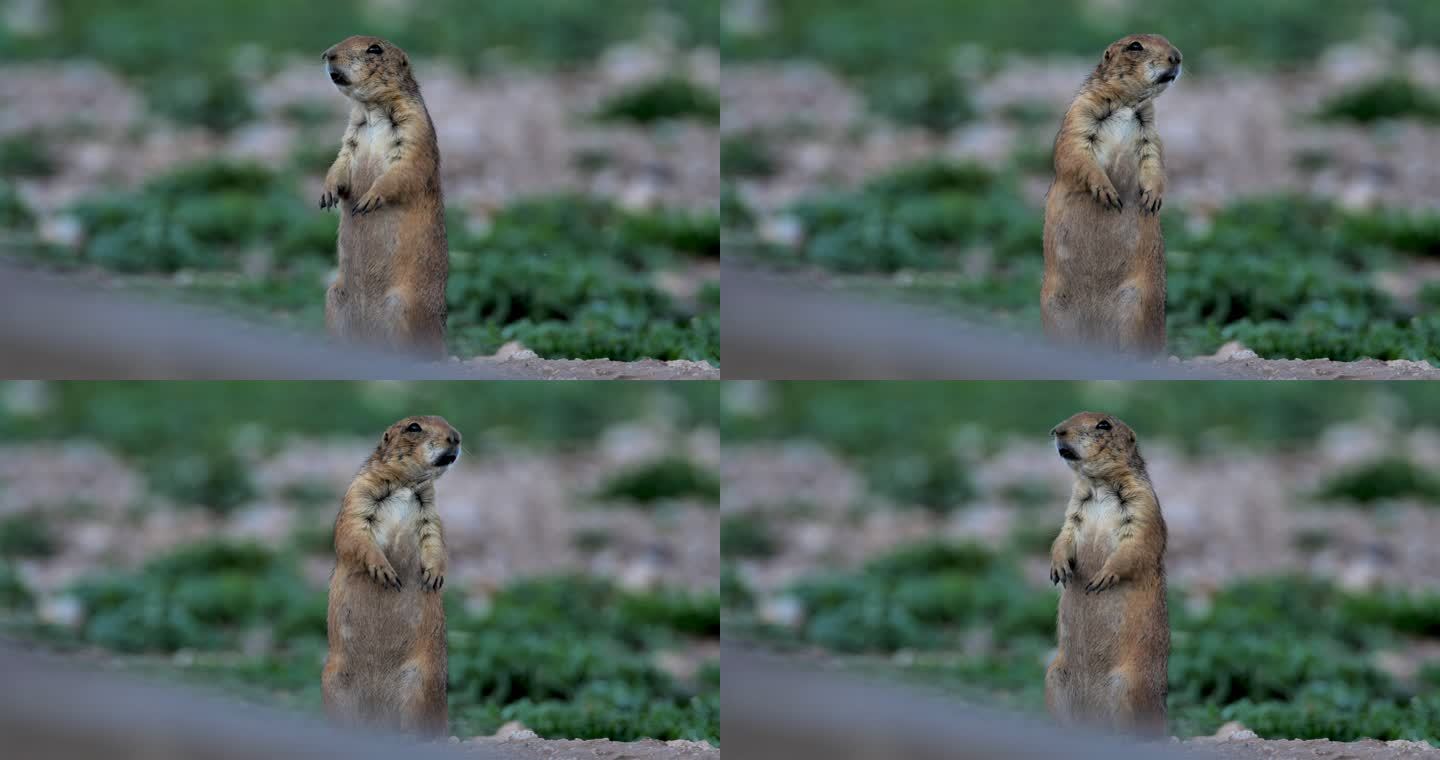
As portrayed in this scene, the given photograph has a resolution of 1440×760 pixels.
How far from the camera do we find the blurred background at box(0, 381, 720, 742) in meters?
10.6

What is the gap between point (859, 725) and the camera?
10.2 m

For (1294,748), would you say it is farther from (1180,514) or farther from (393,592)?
(1180,514)

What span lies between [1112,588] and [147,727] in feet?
12.9

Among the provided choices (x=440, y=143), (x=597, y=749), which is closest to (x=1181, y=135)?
(x=440, y=143)

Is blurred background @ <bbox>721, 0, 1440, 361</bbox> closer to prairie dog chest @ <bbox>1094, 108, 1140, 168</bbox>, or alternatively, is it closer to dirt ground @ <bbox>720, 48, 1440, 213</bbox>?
dirt ground @ <bbox>720, 48, 1440, 213</bbox>

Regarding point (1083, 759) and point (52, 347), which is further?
point (52, 347)

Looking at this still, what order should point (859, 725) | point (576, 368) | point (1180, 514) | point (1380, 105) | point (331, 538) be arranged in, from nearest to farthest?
1. point (576, 368)
2. point (859, 725)
3. point (331, 538)
4. point (1180, 514)
5. point (1380, 105)

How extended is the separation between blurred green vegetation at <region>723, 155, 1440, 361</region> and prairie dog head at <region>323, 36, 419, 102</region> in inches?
101

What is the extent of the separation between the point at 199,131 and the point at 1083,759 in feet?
23.4

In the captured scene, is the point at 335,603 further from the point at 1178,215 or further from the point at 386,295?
the point at 1178,215

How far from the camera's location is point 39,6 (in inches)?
639

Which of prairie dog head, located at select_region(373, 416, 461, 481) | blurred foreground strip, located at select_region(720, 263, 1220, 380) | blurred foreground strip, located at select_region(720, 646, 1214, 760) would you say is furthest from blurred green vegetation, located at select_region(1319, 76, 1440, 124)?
prairie dog head, located at select_region(373, 416, 461, 481)

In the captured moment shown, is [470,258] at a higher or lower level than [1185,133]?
lower

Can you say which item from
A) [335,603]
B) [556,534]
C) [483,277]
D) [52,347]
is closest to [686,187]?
[556,534]
